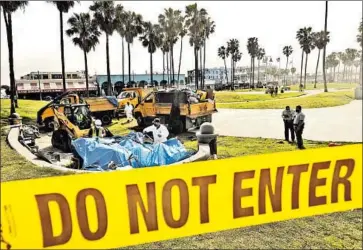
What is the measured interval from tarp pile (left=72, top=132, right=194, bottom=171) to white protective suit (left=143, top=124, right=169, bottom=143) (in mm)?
43

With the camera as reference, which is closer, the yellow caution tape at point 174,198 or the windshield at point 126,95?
the yellow caution tape at point 174,198

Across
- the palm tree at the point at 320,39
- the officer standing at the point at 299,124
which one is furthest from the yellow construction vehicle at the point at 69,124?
the palm tree at the point at 320,39

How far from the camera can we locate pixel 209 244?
2656mm

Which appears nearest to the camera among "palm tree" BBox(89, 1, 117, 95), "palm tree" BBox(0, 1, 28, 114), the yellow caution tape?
the yellow caution tape

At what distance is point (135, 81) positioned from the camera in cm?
211

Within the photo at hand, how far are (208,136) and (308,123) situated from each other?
0.64 m

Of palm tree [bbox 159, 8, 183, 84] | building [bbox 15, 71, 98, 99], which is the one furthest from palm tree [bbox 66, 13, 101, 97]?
palm tree [bbox 159, 8, 183, 84]

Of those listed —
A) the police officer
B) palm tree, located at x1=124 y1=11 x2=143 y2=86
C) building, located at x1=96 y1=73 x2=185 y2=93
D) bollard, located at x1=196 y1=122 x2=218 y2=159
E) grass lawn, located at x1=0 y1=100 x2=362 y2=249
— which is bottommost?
grass lawn, located at x1=0 y1=100 x2=362 y2=249

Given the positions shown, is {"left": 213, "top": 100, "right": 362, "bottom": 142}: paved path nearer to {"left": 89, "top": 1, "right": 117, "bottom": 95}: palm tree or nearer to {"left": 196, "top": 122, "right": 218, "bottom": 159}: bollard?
{"left": 196, "top": 122, "right": 218, "bottom": 159}: bollard

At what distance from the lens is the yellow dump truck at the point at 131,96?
2127mm

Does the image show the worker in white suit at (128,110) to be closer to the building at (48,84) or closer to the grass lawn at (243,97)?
the building at (48,84)

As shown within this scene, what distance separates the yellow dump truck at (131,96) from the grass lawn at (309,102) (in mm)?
507

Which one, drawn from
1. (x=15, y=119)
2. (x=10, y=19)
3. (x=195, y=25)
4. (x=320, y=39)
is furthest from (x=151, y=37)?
(x=320, y=39)

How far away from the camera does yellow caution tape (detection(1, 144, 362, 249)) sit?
1711 mm
